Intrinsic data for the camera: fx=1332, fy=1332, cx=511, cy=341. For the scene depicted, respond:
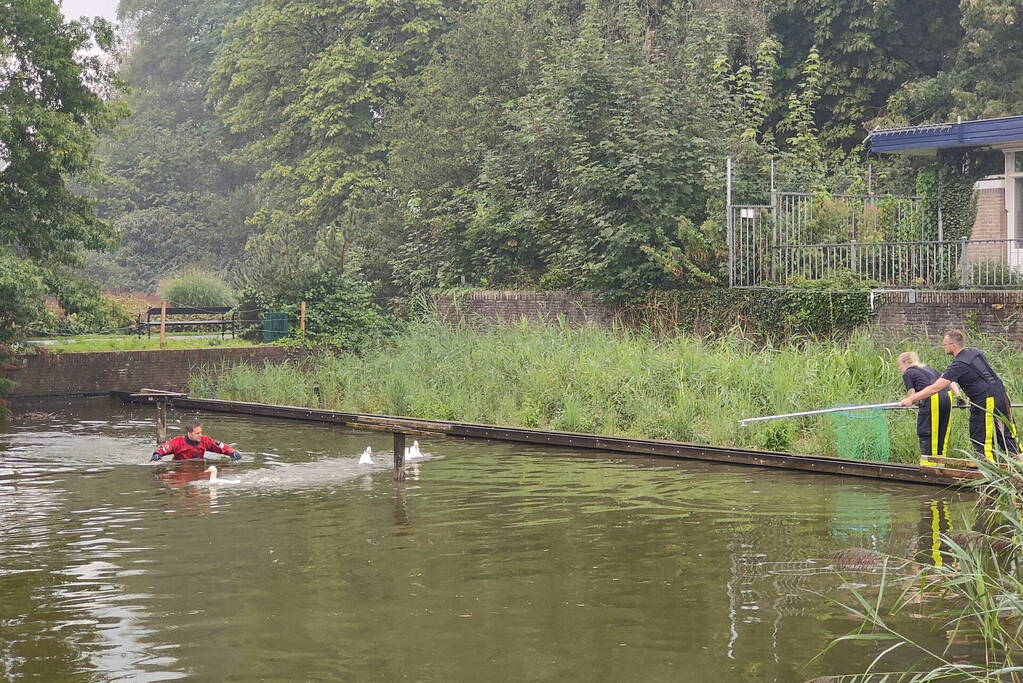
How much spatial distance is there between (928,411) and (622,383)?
593 centimetres

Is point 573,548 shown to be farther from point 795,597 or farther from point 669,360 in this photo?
point 669,360

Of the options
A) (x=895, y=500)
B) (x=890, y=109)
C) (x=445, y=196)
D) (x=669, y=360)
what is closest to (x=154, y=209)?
(x=445, y=196)

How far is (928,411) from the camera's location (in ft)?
46.9

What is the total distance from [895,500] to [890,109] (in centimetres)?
2510

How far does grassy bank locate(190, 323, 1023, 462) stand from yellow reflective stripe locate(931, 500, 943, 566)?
256cm

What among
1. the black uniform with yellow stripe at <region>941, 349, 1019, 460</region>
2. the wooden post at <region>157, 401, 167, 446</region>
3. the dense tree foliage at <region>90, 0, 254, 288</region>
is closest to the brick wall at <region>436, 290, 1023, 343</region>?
the black uniform with yellow stripe at <region>941, 349, 1019, 460</region>

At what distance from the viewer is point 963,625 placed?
858cm

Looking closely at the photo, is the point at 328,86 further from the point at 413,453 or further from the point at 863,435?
the point at 863,435

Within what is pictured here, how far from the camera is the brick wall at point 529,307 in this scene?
87.5ft

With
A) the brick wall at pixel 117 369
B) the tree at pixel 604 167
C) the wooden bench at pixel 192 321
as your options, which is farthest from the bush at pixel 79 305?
the tree at pixel 604 167

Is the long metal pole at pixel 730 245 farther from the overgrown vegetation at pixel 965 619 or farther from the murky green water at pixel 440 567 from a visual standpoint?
the overgrown vegetation at pixel 965 619

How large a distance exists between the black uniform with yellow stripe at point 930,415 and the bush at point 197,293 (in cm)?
2642

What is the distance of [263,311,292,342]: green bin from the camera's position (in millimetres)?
30953

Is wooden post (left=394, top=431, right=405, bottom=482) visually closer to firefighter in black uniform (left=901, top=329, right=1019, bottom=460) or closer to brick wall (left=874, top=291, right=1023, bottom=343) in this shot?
firefighter in black uniform (left=901, top=329, right=1019, bottom=460)
